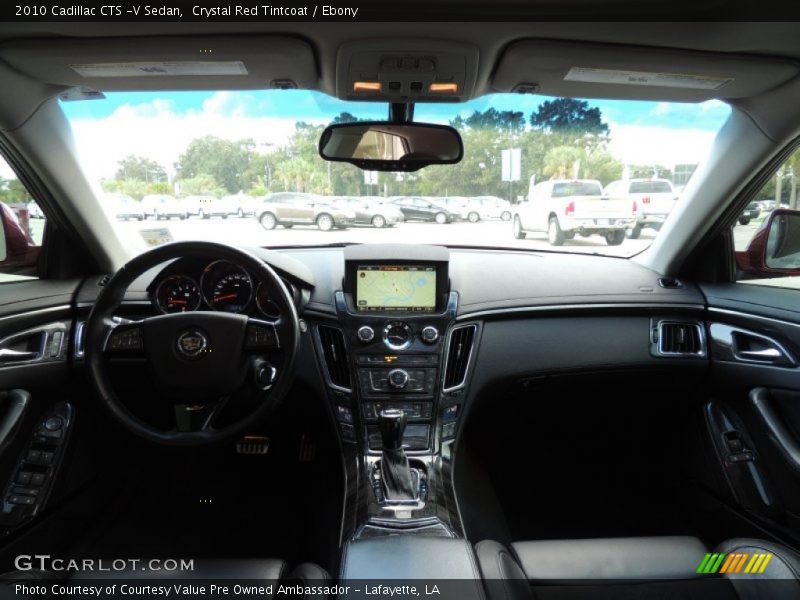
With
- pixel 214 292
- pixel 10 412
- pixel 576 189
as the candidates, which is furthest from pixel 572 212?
pixel 10 412

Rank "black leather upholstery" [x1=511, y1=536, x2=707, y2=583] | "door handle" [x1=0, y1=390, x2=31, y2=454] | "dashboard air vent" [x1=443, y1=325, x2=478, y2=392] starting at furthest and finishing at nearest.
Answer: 1. "dashboard air vent" [x1=443, y1=325, x2=478, y2=392]
2. "door handle" [x1=0, y1=390, x2=31, y2=454]
3. "black leather upholstery" [x1=511, y1=536, x2=707, y2=583]

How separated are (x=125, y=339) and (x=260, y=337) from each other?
600 millimetres

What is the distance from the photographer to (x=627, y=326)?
11.4 ft

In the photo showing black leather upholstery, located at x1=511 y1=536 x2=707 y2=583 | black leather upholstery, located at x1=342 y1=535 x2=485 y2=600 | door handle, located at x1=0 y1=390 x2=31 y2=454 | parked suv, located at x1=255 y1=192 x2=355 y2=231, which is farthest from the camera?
parked suv, located at x1=255 y1=192 x2=355 y2=231

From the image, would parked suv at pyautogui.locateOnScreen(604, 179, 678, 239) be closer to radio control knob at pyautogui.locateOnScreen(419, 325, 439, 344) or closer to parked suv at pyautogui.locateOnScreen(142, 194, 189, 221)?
radio control knob at pyautogui.locateOnScreen(419, 325, 439, 344)

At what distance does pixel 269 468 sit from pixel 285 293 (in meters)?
1.67

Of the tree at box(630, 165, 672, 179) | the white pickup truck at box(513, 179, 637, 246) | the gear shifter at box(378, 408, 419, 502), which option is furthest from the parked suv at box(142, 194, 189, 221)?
the tree at box(630, 165, 672, 179)

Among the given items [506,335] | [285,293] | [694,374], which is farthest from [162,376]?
[694,374]

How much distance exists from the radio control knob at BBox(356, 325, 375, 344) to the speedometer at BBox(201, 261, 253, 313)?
625mm

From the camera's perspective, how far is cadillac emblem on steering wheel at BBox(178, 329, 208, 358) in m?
2.43

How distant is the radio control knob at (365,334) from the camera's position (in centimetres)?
309

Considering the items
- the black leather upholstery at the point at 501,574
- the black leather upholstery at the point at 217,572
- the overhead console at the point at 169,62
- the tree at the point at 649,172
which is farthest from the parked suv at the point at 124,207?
the tree at the point at 649,172

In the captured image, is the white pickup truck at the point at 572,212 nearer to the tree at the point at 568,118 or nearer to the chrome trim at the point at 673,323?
the tree at the point at 568,118

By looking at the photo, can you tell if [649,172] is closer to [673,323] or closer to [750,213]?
[750,213]
